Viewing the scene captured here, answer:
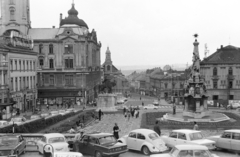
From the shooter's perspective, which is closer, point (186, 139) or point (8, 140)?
point (8, 140)

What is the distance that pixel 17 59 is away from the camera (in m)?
60.9

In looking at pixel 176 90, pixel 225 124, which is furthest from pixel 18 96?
pixel 176 90

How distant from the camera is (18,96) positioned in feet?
196

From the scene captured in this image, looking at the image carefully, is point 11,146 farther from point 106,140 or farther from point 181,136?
point 181,136

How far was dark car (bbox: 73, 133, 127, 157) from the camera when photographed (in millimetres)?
19469

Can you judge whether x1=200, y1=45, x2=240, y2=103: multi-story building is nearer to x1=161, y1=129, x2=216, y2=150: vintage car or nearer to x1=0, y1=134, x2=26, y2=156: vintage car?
x1=161, y1=129, x2=216, y2=150: vintage car

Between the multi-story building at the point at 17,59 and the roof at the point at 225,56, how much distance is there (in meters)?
37.2

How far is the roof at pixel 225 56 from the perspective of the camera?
74.1m

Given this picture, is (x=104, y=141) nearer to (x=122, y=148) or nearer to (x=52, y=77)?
(x=122, y=148)

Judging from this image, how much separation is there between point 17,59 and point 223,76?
43.4 m

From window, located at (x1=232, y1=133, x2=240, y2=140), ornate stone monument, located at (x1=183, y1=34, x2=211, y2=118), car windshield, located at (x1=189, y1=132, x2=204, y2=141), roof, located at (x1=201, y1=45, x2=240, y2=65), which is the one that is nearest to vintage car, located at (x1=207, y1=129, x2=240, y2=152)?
window, located at (x1=232, y1=133, x2=240, y2=140)

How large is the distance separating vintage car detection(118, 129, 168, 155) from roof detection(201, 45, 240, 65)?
56.0 m

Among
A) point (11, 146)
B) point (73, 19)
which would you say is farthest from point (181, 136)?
point (73, 19)

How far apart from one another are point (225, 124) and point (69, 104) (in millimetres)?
40223
